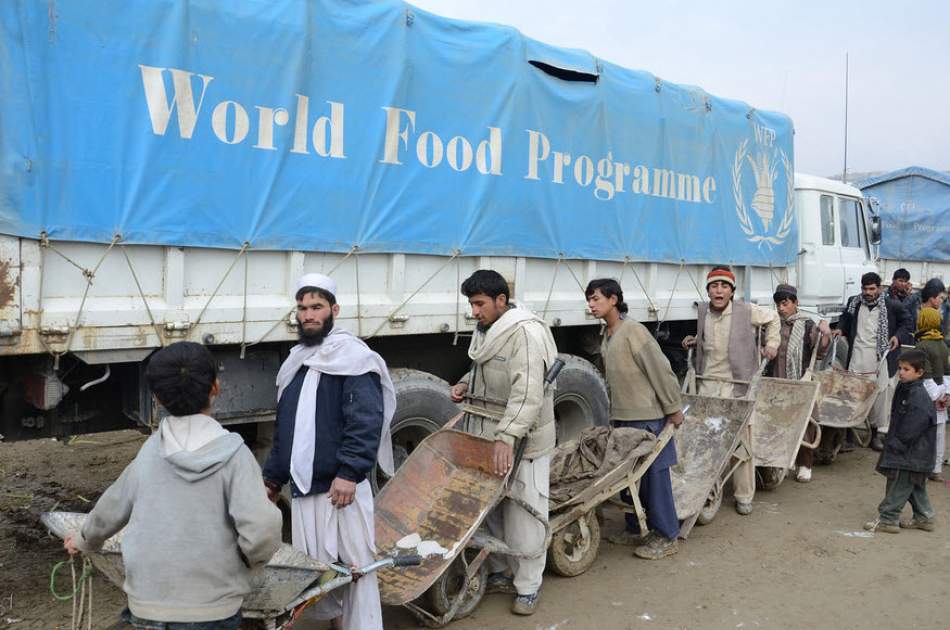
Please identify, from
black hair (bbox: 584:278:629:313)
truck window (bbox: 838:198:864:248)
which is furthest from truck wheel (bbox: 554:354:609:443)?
truck window (bbox: 838:198:864:248)

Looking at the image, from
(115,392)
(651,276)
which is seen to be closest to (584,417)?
(651,276)

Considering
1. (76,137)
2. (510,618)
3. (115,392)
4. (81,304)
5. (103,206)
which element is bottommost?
(510,618)

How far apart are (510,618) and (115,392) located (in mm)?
2343

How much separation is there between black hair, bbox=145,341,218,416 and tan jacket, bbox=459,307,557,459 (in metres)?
1.67

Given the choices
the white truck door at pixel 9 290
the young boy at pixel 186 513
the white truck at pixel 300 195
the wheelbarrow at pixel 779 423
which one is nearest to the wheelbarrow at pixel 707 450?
the wheelbarrow at pixel 779 423

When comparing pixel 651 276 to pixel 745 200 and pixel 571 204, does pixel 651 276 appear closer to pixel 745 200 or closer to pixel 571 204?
pixel 571 204

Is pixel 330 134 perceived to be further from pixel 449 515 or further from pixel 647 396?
pixel 647 396

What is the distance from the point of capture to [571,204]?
18.4 ft

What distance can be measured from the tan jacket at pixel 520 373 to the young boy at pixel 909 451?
8.43 ft

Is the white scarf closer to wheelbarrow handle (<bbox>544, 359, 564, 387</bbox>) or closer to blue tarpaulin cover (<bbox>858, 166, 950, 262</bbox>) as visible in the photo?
wheelbarrow handle (<bbox>544, 359, 564, 387</bbox>)

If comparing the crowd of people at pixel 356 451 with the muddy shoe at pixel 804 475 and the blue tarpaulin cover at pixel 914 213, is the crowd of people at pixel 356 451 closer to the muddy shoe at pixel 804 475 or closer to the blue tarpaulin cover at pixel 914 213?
the muddy shoe at pixel 804 475

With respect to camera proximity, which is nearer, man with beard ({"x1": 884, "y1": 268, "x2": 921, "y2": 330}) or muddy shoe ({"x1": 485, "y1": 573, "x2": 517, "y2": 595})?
muddy shoe ({"x1": 485, "y1": 573, "x2": 517, "y2": 595})

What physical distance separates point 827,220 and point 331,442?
23.8 feet

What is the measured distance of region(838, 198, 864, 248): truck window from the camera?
8.66m
